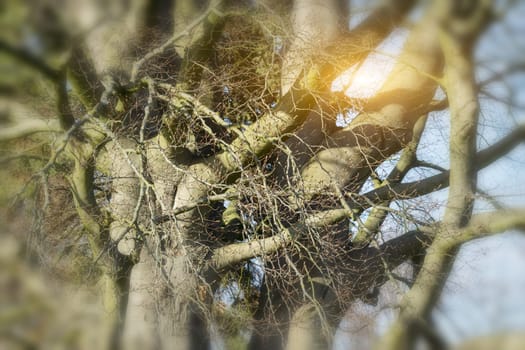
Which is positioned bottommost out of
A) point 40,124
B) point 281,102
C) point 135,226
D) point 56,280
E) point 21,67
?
point 56,280

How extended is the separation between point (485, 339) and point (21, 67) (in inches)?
30.3

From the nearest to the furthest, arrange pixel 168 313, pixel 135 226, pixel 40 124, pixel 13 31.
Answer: pixel 13 31 → pixel 40 124 → pixel 168 313 → pixel 135 226

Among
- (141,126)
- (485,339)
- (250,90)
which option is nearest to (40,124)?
(485,339)

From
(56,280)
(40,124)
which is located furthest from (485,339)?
(40,124)

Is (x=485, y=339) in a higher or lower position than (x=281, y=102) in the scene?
lower

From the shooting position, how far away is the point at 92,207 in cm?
225

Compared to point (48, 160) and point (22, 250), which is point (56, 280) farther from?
point (48, 160)

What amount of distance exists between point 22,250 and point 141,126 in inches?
63.9

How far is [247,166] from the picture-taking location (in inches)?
103

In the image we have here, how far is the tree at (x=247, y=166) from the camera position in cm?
123

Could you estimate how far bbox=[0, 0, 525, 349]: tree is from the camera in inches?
48.4

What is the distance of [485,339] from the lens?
28.7 inches

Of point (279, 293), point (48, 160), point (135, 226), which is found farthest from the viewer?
point (279, 293)

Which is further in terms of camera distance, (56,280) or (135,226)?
(135,226)
